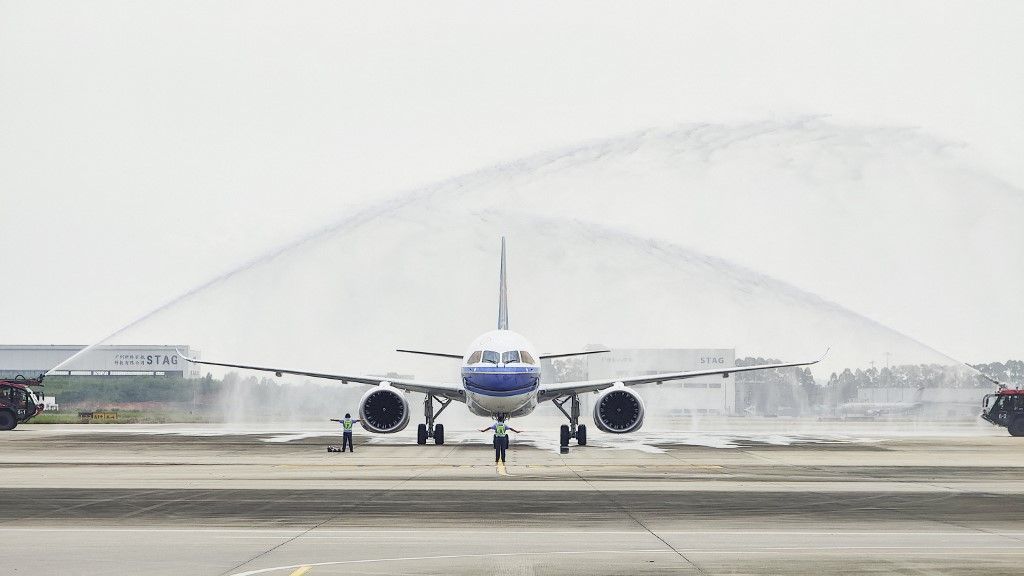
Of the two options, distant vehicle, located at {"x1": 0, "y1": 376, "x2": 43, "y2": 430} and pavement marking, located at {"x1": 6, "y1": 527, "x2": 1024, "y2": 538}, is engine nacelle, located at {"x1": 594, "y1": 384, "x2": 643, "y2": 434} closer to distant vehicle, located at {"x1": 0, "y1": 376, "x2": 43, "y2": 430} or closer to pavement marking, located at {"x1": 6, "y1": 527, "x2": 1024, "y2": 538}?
pavement marking, located at {"x1": 6, "y1": 527, "x2": 1024, "y2": 538}

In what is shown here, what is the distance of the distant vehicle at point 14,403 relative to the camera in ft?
216

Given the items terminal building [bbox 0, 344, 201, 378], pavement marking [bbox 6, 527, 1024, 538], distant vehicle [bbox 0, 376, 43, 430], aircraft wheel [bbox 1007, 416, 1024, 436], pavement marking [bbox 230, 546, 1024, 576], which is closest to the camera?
pavement marking [bbox 230, 546, 1024, 576]

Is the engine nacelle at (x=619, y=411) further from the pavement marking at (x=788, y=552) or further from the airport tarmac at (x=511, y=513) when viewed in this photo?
the pavement marking at (x=788, y=552)

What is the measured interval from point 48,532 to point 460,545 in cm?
678

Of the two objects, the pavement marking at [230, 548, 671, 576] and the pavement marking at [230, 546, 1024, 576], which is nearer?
the pavement marking at [230, 548, 671, 576]

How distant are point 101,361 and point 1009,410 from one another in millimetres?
121698

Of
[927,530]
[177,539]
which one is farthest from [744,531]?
[177,539]

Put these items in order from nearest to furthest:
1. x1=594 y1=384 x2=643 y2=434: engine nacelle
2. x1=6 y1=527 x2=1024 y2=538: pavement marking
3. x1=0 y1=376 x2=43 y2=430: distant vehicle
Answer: x1=6 y1=527 x2=1024 y2=538: pavement marking, x1=594 y1=384 x2=643 y2=434: engine nacelle, x1=0 y1=376 x2=43 y2=430: distant vehicle

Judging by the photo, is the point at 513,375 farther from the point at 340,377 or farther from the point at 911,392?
the point at 911,392

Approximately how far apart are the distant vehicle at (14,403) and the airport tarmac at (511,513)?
82.2 feet

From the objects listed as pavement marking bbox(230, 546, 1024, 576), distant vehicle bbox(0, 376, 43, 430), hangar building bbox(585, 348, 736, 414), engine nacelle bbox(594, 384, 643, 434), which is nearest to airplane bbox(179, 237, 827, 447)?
engine nacelle bbox(594, 384, 643, 434)

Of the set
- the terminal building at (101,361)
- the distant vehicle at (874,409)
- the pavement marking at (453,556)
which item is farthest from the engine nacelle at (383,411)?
the terminal building at (101,361)

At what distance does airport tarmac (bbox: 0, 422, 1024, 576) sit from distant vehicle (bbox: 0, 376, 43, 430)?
25.1 meters

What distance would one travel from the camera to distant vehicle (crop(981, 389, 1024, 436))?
63500 millimetres
